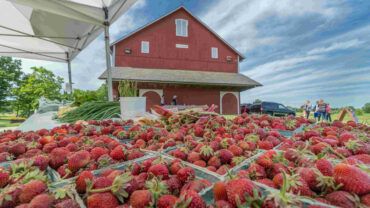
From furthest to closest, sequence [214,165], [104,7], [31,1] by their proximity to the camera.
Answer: [104,7], [31,1], [214,165]

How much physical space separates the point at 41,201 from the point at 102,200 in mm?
132

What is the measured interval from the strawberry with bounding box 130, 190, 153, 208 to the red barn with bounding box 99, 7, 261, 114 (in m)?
10.1

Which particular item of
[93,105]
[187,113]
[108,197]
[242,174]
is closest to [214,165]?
[242,174]

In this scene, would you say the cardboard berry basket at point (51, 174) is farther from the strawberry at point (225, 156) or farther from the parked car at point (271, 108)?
the parked car at point (271, 108)

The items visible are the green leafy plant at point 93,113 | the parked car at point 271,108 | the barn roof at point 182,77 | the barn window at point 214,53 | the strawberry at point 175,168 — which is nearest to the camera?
the strawberry at point 175,168

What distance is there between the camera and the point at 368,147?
28.3 inches

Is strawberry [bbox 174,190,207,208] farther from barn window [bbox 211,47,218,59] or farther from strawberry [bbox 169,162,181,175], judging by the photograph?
barn window [bbox 211,47,218,59]

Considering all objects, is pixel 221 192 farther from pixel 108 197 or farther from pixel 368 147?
pixel 368 147

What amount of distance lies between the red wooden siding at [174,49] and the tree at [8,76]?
14.9 meters

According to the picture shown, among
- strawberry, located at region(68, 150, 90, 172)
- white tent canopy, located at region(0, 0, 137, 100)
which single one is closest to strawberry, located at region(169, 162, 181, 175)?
strawberry, located at region(68, 150, 90, 172)

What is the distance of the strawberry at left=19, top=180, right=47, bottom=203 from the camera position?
422mm

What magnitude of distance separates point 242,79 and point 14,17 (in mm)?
11866

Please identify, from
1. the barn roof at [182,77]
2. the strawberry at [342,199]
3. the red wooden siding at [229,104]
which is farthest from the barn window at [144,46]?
the strawberry at [342,199]

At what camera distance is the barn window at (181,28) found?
42.1ft
